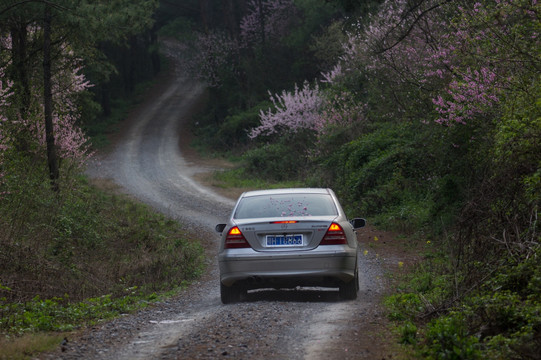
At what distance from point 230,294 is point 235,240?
960 mm

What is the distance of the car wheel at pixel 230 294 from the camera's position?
10594mm

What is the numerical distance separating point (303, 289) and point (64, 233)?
929cm

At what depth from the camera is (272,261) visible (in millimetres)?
9992

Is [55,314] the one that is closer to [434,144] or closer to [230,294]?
[230,294]

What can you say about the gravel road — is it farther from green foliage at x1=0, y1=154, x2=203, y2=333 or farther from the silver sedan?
green foliage at x1=0, y1=154, x2=203, y2=333

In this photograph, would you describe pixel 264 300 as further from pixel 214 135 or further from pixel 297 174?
pixel 214 135

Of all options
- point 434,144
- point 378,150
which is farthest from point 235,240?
point 378,150

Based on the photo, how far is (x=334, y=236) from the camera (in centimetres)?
1010

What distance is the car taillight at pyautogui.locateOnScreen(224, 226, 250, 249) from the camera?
1014 cm

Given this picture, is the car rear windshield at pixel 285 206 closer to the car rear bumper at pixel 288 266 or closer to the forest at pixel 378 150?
the car rear bumper at pixel 288 266

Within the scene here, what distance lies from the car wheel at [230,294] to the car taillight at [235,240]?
701 mm

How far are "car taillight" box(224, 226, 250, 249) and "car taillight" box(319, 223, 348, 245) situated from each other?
1.05m

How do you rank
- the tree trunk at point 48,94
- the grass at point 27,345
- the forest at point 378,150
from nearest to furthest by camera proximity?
1. the grass at point 27,345
2. the forest at point 378,150
3. the tree trunk at point 48,94

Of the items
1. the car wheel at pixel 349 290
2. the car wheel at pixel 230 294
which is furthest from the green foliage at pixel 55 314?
the car wheel at pixel 349 290
